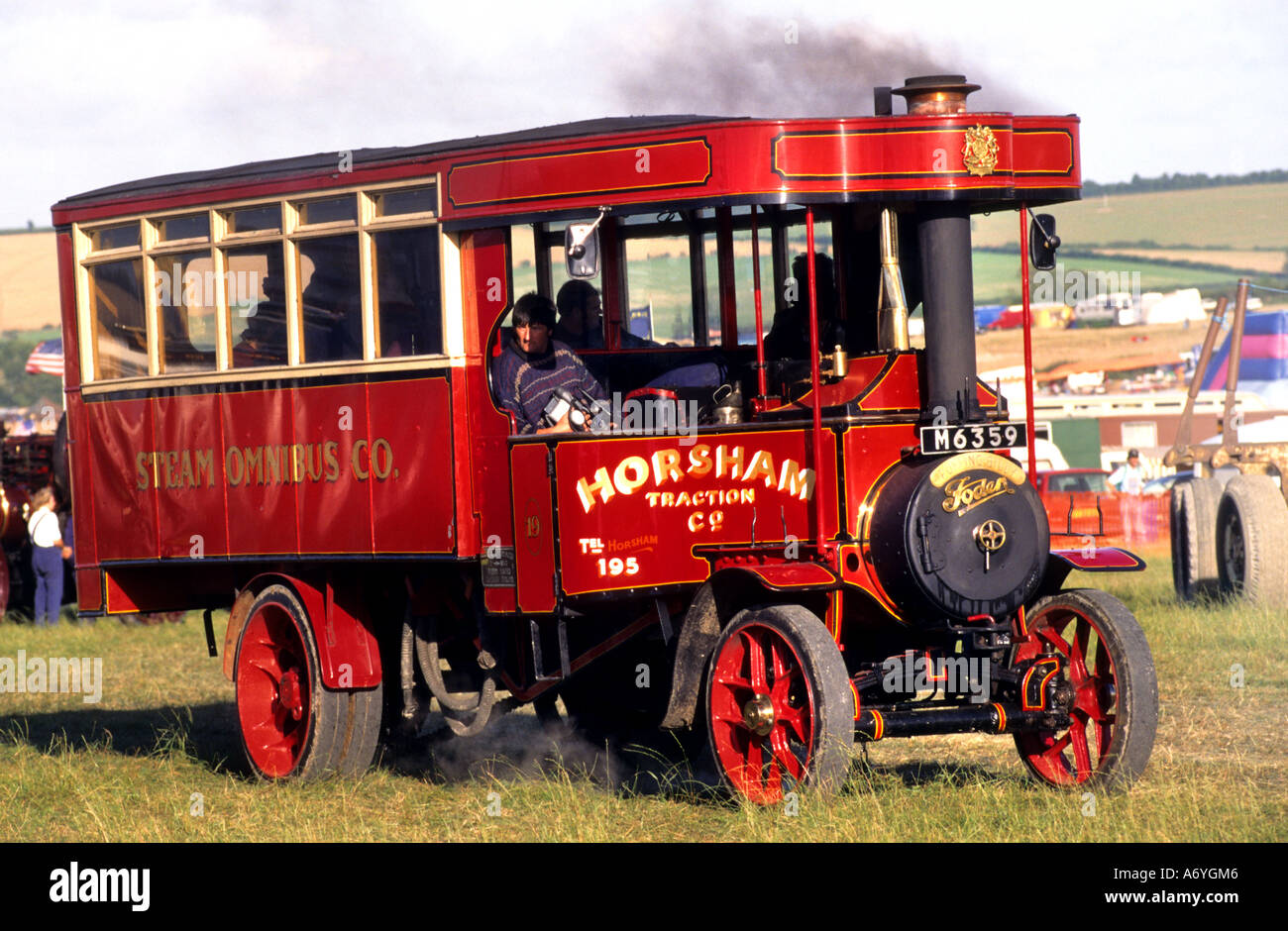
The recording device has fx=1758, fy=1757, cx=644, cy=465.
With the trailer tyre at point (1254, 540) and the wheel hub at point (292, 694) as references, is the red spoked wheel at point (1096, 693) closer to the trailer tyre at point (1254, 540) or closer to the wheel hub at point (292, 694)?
the wheel hub at point (292, 694)

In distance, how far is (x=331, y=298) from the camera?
30.5 ft

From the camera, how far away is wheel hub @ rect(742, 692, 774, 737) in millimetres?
7305

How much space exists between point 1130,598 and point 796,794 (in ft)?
39.1

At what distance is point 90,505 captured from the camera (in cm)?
1062

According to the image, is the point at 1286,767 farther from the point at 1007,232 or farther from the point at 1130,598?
the point at 1007,232

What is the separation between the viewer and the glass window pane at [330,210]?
30.0 feet

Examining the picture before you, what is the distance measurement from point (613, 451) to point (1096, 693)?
240 cm

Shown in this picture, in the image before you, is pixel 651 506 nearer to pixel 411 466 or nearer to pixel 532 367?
pixel 532 367

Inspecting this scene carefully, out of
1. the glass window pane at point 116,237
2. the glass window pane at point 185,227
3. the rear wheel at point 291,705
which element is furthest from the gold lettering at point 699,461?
the glass window pane at point 116,237

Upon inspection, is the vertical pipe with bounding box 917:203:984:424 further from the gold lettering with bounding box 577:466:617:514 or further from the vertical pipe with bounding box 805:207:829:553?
the gold lettering with bounding box 577:466:617:514

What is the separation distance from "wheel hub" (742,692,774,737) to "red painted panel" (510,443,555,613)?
122 cm

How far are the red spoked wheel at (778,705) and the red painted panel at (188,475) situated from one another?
3581mm

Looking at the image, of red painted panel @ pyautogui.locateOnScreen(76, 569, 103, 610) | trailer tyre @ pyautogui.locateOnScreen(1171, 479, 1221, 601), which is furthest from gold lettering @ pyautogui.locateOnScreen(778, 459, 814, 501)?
trailer tyre @ pyautogui.locateOnScreen(1171, 479, 1221, 601)

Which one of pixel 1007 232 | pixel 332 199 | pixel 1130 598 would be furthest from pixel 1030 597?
pixel 1007 232
